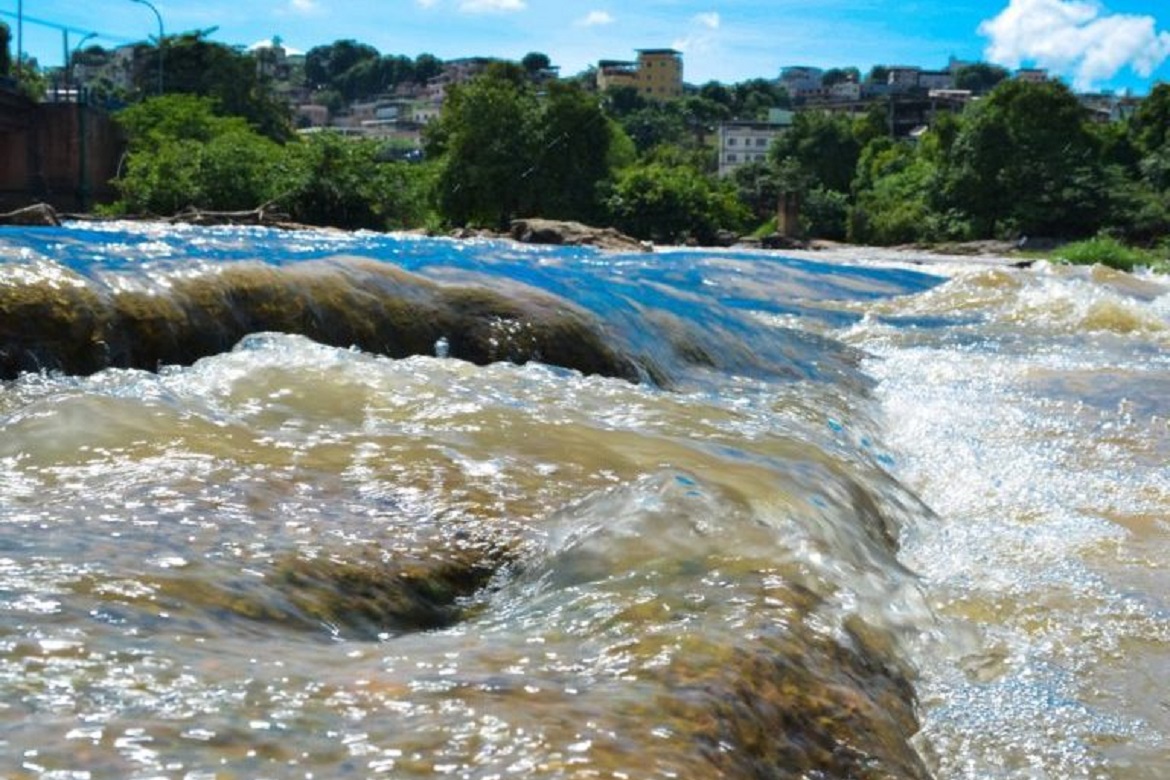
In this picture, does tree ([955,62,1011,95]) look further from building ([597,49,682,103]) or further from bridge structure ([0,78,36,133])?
bridge structure ([0,78,36,133])

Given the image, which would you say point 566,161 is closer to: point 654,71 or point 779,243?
point 779,243

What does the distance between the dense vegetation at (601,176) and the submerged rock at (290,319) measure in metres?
22.7

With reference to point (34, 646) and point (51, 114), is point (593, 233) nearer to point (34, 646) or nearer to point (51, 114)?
point (51, 114)

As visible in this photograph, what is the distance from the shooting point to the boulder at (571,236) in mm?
27062

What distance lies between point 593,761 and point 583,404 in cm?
362

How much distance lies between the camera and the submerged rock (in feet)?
18.2

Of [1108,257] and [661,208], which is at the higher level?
[661,208]

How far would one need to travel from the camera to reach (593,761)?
194 centimetres

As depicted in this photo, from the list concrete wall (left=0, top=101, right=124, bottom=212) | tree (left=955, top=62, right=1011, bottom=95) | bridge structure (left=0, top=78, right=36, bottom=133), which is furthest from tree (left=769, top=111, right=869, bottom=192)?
tree (left=955, top=62, right=1011, bottom=95)

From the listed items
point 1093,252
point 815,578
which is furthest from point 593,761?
point 1093,252

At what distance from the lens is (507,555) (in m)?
3.38

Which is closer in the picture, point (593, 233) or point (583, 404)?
point (583, 404)

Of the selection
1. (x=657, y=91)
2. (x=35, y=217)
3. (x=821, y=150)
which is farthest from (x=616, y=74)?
(x=35, y=217)

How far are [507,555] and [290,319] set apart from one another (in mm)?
3473
